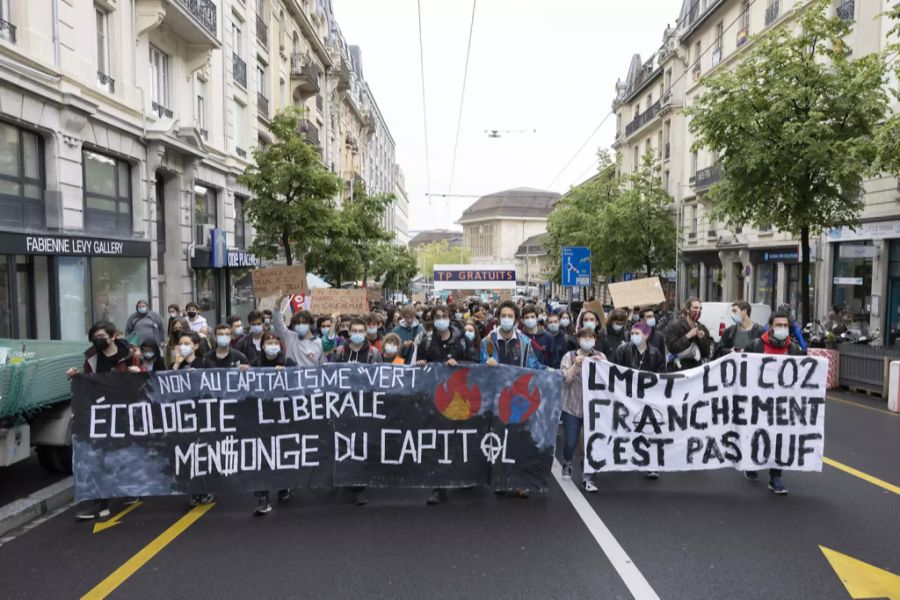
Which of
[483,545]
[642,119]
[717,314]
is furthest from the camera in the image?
[642,119]

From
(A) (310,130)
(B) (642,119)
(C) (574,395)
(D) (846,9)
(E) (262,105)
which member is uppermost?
(B) (642,119)

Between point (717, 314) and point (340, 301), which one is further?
point (717, 314)

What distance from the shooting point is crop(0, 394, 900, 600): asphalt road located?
4516 mm

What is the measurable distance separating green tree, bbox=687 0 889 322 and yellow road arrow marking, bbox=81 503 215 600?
1450cm

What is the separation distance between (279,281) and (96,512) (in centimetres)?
647

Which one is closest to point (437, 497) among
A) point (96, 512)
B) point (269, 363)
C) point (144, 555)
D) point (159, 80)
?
point (269, 363)

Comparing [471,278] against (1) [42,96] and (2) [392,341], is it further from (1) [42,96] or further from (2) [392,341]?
(2) [392,341]

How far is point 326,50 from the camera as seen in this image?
4091 cm

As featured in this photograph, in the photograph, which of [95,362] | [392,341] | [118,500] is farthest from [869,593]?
[95,362]

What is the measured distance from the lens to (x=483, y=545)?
17.1ft

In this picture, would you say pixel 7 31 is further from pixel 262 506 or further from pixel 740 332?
pixel 740 332

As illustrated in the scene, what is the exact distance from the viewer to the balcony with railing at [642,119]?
1755 inches

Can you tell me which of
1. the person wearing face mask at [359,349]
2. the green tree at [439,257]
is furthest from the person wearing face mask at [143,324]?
the green tree at [439,257]

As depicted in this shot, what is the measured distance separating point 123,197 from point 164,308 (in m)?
3.79
